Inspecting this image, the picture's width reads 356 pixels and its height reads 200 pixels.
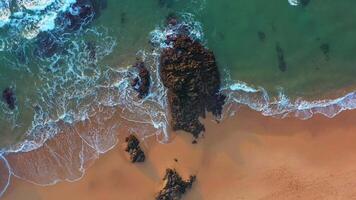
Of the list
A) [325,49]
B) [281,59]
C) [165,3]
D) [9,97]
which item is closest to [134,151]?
[9,97]

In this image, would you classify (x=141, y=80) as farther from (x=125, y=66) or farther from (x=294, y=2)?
(x=294, y=2)

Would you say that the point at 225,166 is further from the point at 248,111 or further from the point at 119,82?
Result: the point at 119,82

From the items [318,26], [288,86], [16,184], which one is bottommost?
[16,184]

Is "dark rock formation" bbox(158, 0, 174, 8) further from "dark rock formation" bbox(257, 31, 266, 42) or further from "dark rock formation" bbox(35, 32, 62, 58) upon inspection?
"dark rock formation" bbox(35, 32, 62, 58)

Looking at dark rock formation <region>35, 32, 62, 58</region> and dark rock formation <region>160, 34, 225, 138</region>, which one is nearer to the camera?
dark rock formation <region>160, 34, 225, 138</region>

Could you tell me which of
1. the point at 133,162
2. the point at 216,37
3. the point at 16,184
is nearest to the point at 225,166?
the point at 133,162

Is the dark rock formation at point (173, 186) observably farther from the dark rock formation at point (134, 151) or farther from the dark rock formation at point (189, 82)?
the dark rock formation at point (189, 82)

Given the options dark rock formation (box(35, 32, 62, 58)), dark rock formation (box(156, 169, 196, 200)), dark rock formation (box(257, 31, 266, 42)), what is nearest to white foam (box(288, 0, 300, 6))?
dark rock formation (box(257, 31, 266, 42))
